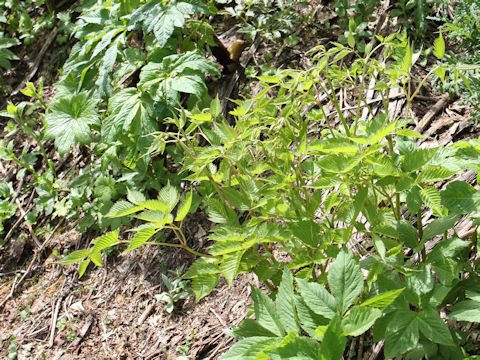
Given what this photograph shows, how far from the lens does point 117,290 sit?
262 cm

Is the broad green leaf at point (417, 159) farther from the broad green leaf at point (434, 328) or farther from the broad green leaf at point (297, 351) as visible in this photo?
the broad green leaf at point (297, 351)

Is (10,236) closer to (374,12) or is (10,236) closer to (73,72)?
(73,72)

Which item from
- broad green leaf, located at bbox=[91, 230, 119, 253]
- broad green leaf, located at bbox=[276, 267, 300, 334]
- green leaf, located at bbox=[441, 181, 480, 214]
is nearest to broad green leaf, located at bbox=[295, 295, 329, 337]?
broad green leaf, located at bbox=[276, 267, 300, 334]

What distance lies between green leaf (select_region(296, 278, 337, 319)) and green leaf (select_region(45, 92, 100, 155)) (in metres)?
1.85

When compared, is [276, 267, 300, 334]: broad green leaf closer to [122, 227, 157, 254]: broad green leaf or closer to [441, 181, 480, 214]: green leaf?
[122, 227, 157, 254]: broad green leaf

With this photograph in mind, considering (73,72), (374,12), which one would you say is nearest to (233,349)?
(73,72)

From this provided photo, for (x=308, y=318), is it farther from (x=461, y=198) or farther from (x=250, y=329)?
(x=461, y=198)

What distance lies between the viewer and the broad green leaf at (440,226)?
1389 mm

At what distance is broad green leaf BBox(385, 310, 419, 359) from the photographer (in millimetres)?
1183

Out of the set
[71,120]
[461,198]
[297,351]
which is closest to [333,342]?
[297,351]

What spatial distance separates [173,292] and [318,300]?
1.37 m

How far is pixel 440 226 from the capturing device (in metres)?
1.40

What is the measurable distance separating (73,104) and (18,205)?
1146mm

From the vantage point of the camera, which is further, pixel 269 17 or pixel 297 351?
pixel 269 17
